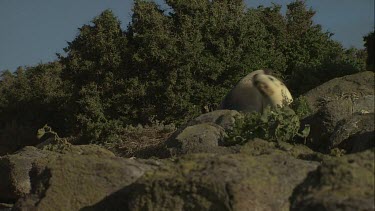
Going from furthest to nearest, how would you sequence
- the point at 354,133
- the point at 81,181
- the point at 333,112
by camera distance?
the point at 333,112
the point at 354,133
the point at 81,181

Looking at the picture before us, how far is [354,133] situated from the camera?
648 centimetres

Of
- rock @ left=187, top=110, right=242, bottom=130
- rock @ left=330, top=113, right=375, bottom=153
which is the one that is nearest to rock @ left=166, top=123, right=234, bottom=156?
rock @ left=187, top=110, right=242, bottom=130

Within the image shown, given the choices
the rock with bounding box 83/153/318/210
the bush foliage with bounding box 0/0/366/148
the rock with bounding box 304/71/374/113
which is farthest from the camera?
the bush foliage with bounding box 0/0/366/148

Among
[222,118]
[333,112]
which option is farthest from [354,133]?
[222,118]

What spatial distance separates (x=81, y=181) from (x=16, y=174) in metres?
5.87

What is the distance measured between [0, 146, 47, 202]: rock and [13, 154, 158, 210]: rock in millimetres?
5360

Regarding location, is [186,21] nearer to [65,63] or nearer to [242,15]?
[242,15]

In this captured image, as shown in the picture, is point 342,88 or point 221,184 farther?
point 342,88

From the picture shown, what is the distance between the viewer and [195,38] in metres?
22.3

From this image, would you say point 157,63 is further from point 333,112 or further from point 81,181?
point 81,181

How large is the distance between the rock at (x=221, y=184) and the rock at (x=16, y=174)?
646 cm

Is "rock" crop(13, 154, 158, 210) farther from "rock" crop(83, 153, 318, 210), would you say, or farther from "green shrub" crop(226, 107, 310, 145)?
"green shrub" crop(226, 107, 310, 145)

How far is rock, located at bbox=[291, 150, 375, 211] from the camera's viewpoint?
10.5 feet

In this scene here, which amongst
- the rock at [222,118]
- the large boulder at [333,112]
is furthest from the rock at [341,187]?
the rock at [222,118]
